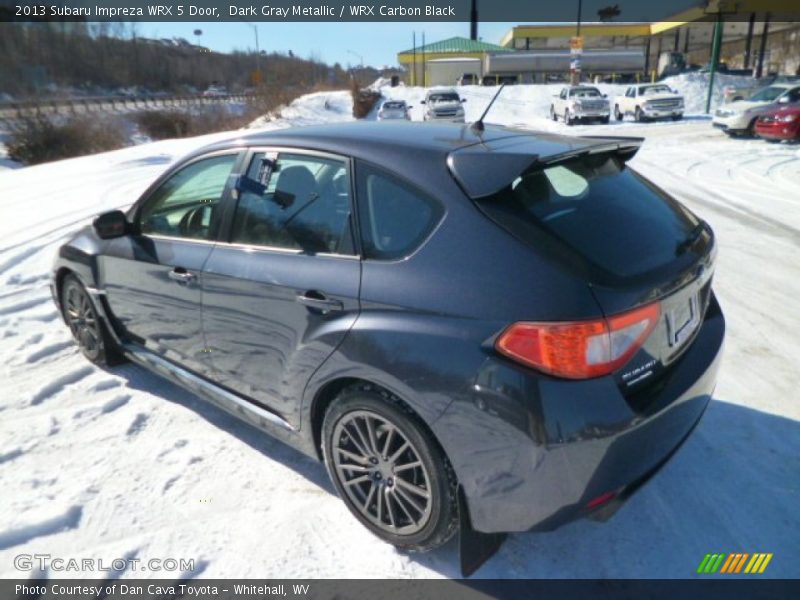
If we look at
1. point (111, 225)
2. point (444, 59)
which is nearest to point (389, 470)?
point (111, 225)

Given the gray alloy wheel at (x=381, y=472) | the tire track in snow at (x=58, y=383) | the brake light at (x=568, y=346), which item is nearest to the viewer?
the brake light at (x=568, y=346)

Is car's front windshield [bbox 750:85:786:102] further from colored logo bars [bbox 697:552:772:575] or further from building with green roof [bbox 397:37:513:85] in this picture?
building with green roof [bbox 397:37:513:85]

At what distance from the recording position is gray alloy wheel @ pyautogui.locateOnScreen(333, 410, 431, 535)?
7.72ft

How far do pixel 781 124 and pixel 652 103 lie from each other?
39.2ft

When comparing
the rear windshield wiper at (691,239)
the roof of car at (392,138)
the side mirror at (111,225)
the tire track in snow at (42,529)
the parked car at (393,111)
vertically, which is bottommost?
the tire track in snow at (42,529)

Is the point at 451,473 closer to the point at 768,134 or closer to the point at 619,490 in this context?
the point at 619,490

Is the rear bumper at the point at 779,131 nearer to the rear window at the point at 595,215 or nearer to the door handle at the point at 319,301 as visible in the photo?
the rear window at the point at 595,215

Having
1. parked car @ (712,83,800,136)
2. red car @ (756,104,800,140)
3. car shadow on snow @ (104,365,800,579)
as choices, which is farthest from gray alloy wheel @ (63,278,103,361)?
parked car @ (712,83,800,136)

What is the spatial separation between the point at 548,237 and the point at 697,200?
8.23m

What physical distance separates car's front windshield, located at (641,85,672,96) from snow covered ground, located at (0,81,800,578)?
24.8 m

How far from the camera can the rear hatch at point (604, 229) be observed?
2080 millimetres

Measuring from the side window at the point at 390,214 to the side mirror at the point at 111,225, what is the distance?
75.3 inches

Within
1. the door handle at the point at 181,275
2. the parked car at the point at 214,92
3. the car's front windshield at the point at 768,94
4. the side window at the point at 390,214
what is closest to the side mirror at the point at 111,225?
the door handle at the point at 181,275

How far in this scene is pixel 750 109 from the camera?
17328 millimetres
